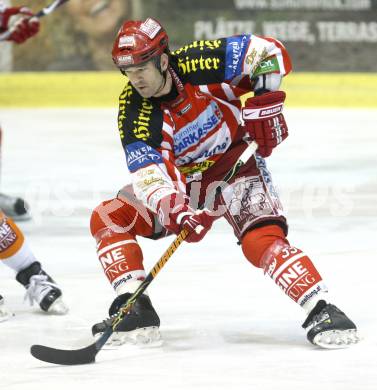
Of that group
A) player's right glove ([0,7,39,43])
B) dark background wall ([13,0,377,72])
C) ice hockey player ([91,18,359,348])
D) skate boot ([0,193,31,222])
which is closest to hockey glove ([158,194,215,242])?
ice hockey player ([91,18,359,348])

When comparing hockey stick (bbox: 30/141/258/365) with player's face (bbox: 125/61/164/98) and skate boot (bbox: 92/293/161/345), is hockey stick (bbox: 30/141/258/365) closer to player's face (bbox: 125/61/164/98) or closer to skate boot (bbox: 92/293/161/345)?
skate boot (bbox: 92/293/161/345)

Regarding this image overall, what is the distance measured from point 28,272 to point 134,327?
69 cm

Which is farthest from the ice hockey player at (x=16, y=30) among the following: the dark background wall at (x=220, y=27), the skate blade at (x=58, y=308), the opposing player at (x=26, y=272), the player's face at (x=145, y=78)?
the dark background wall at (x=220, y=27)

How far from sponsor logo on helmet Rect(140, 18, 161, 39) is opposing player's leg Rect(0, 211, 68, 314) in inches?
34.5

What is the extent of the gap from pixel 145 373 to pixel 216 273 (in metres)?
1.35

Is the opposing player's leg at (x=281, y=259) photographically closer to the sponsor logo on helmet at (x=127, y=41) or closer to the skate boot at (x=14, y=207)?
the sponsor logo on helmet at (x=127, y=41)

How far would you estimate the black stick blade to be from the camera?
10.6 feet

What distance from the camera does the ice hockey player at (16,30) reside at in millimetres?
5723

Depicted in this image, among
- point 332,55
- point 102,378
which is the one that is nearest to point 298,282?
point 102,378

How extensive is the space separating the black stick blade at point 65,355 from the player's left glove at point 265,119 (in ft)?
2.60

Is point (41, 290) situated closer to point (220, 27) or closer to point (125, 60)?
point (125, 60)

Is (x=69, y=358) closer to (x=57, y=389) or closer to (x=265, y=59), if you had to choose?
(x=57, y=389)

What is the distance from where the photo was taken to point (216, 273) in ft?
14.5

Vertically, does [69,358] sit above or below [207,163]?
below
